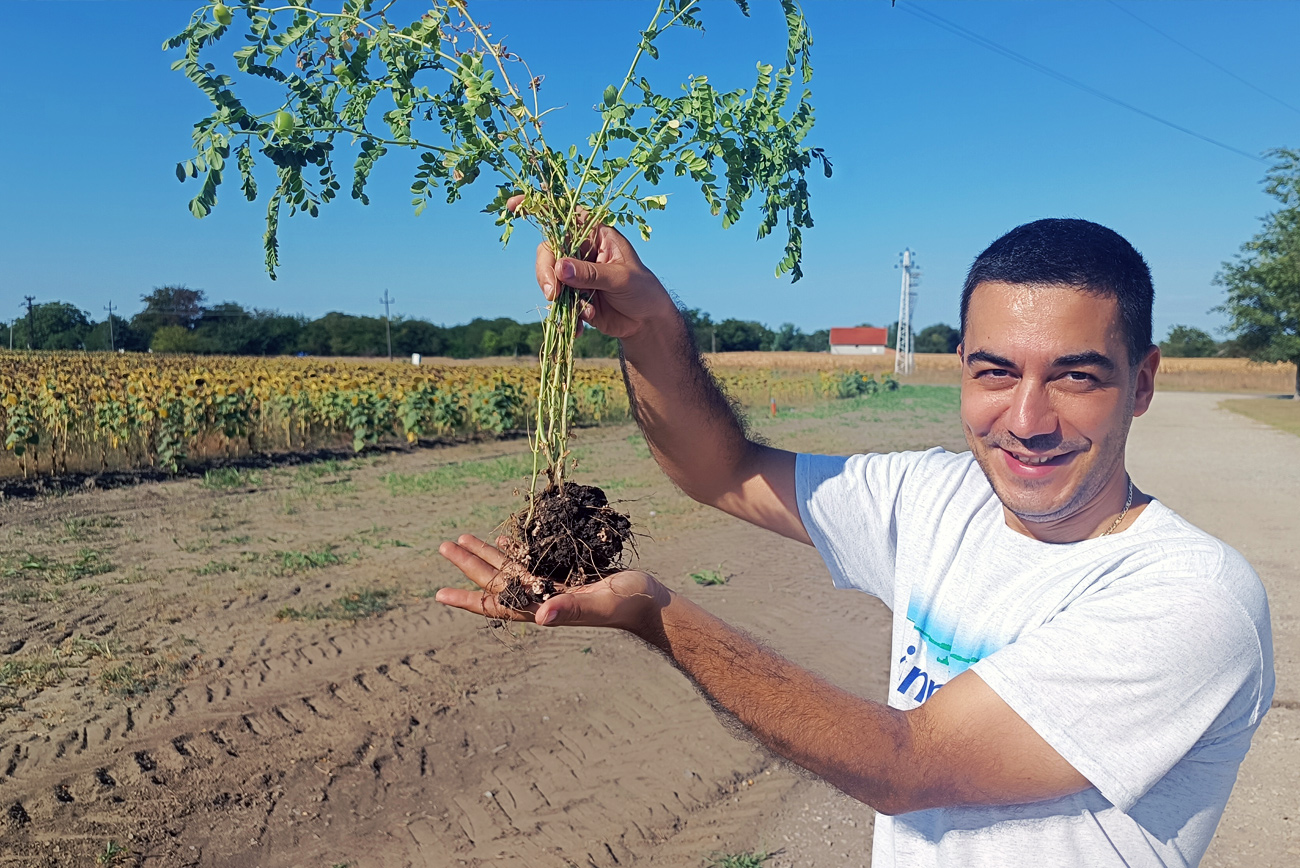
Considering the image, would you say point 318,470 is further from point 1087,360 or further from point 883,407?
point 883,407

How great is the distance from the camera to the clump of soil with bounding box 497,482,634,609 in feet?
7.37

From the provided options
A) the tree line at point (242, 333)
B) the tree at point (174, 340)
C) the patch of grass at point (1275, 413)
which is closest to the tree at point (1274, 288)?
the patch of grass at point (1275, 413)

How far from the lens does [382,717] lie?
17.1 ft

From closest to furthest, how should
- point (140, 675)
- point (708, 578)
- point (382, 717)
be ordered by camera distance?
point (382, 717) < point (140, 675) < point (708, 578)

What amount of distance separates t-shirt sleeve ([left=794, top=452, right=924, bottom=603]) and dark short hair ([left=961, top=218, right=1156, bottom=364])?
2.29 feet

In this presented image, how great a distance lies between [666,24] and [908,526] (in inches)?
55.5

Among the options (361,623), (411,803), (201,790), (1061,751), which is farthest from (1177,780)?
(361,623)

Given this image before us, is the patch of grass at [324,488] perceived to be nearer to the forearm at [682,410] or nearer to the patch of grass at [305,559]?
the patch of grass at [305,559]

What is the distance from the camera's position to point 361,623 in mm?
6586

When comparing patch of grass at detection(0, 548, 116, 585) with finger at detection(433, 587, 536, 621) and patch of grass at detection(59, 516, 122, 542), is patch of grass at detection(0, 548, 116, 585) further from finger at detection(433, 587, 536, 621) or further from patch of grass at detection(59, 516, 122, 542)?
finger at detection(433, 587, 536, 621)

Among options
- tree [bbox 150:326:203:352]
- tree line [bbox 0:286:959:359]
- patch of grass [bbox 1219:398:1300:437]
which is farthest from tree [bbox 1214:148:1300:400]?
tree [bbox 150:326:203:352]

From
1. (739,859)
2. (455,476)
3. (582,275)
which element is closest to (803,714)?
(582,275)

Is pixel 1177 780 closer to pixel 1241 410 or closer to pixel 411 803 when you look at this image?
pixel 411 803

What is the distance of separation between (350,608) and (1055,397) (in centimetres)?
610
